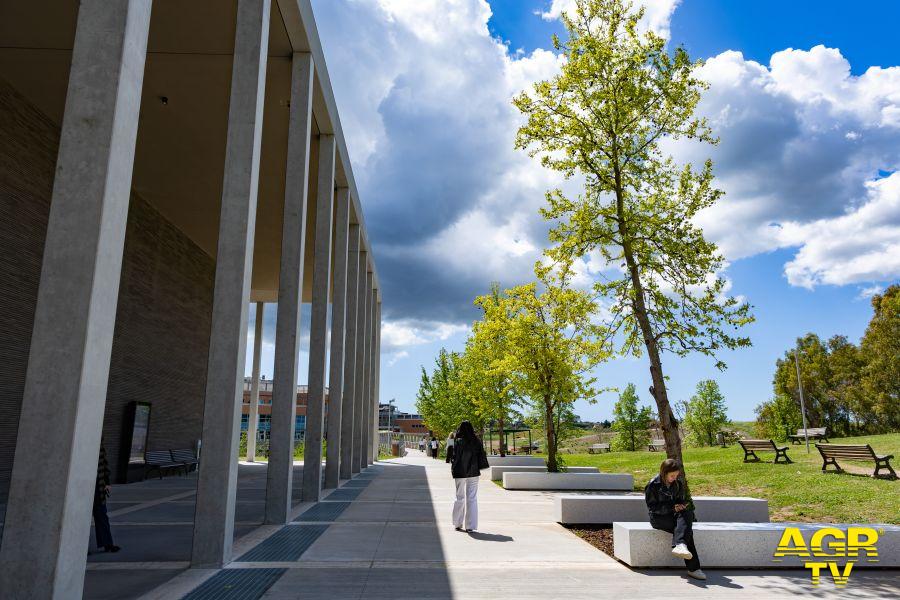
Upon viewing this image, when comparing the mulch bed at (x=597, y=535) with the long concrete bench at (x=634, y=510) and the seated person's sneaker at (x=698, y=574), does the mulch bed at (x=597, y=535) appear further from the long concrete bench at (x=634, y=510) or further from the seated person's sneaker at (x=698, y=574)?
the seated person's sneaker at (x=698, y=574)

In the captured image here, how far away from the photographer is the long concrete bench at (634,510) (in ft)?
29.3

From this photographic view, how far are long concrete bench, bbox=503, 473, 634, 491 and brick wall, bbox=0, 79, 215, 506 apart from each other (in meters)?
11.8

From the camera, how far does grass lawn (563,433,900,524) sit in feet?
36.0

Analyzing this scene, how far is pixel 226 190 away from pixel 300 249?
8.33 ft

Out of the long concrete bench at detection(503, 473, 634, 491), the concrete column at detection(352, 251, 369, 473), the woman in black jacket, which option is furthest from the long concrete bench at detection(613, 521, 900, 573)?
the concrete column at detection(352, 251, 369, 473)

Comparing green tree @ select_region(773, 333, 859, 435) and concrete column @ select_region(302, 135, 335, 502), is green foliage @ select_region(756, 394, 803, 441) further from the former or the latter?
concrete column @ select_region(302, 135, 335, 502)

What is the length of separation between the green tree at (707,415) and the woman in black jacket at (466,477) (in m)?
49.5

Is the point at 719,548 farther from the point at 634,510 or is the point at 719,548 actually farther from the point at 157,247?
the point at 157,247

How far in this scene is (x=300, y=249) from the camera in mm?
9281

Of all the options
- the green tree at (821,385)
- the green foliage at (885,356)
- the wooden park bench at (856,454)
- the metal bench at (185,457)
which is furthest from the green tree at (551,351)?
the green tree at (821,385)

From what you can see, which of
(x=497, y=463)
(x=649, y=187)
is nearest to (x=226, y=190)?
(x=649, y=187)

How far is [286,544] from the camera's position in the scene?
736 cm

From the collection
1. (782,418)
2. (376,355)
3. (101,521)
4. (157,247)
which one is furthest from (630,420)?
(101,521)

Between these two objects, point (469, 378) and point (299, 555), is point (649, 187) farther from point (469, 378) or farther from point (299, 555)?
point (469, 378)
